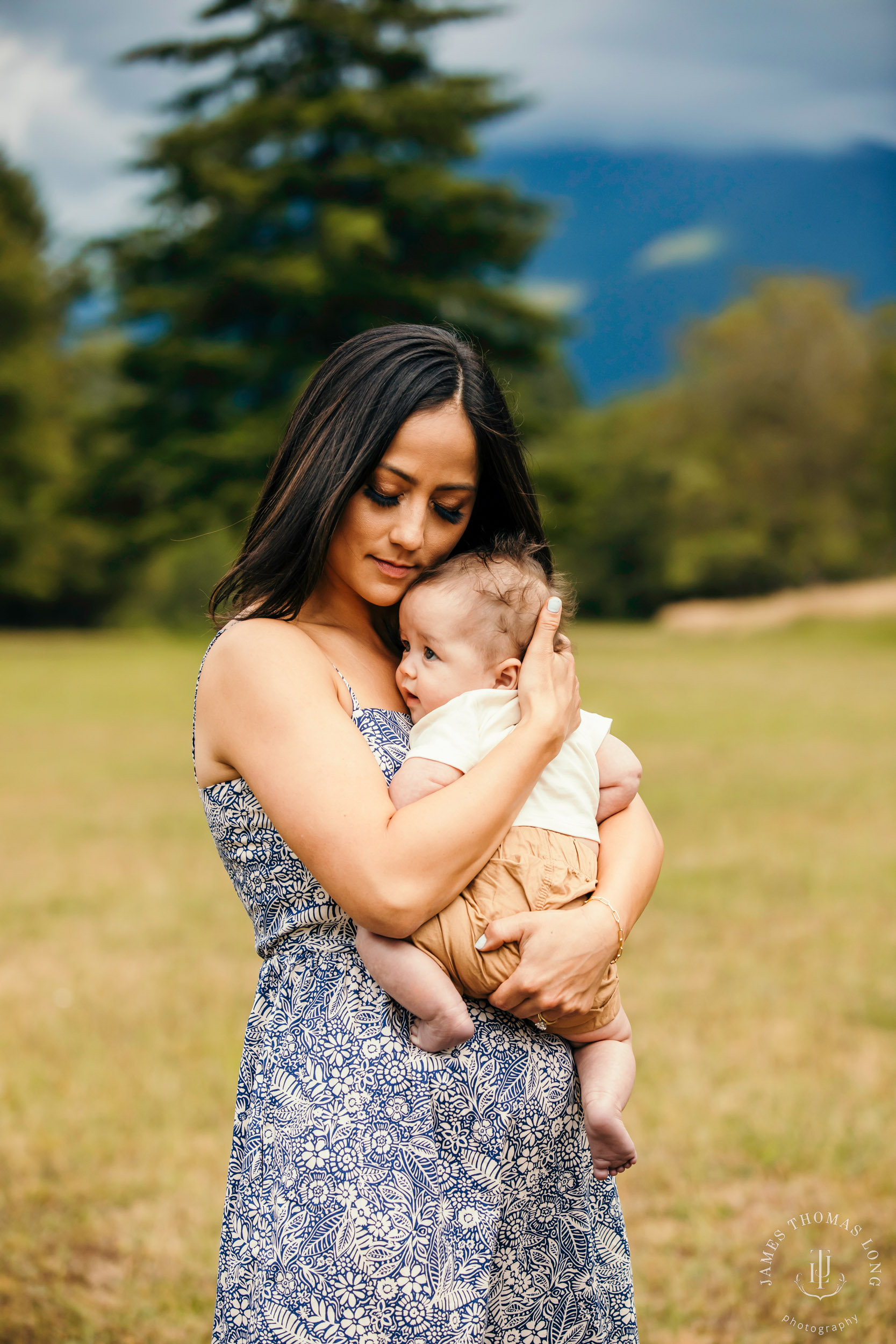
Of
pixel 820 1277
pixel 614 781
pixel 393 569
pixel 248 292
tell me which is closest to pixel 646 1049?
pixel 820 1277

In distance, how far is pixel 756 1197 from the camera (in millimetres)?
3385

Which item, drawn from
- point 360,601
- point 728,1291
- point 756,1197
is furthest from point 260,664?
point 756,1197

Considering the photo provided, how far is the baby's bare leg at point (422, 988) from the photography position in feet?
4.84

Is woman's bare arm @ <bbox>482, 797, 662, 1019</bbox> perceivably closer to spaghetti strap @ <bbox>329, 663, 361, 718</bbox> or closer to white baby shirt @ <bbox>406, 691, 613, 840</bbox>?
white baby shirt @ <bbox>406, 691, 613, 840</bbox>

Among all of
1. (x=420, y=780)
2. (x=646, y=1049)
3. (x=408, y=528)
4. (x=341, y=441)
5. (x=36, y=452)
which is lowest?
(x=36, y=452)

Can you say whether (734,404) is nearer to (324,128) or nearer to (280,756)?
(324,128)

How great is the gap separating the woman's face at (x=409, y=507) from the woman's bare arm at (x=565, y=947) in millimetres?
573

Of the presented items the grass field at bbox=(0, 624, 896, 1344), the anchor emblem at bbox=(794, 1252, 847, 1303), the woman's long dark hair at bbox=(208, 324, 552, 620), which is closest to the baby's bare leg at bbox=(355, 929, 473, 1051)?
the woman's long dark hair at bbox=(208, 324, 552, 620)

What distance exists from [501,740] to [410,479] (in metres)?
0.44

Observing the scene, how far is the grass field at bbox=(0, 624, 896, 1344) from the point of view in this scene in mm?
2971

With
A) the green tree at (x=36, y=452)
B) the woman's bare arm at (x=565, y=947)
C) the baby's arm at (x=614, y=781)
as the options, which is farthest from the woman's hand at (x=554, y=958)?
the green tree at (x=36, y=452)

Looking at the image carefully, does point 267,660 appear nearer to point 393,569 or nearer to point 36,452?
point 393,569

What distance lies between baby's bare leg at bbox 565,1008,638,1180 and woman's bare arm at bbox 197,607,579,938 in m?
0.38

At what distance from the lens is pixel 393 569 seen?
1787 mm
